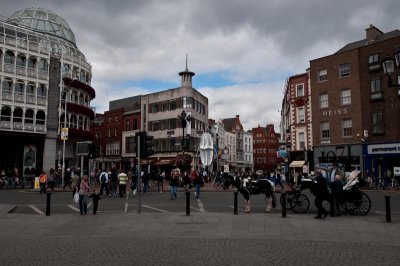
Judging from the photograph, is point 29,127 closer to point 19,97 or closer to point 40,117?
point 40,117

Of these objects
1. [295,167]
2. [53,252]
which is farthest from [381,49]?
[53,252]

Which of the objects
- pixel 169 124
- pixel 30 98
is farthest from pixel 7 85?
pixel 169 124

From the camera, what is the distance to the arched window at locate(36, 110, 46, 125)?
4338 centimetres

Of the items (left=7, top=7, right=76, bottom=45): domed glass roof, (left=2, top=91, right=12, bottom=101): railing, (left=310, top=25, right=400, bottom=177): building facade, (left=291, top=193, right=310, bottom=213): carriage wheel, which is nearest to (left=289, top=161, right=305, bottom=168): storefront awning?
(left=310, top=25, right=400, bottom=177): building facade

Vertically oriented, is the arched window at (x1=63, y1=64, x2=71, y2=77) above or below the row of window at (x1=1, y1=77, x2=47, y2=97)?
above

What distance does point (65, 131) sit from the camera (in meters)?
35.8

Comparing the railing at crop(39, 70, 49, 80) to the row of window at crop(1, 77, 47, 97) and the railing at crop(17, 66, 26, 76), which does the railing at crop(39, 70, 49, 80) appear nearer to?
the row of window at crop(1, 77, 47, 97)

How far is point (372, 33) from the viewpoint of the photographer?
4125cm

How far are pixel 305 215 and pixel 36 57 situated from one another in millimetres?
38307

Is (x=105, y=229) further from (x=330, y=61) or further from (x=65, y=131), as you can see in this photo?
(x=330, y=61)

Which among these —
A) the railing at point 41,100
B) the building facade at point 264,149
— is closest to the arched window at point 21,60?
the railing at point 41,100

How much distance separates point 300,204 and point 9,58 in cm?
3738

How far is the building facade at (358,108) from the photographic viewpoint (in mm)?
35250

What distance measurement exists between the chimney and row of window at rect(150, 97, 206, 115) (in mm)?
26780
